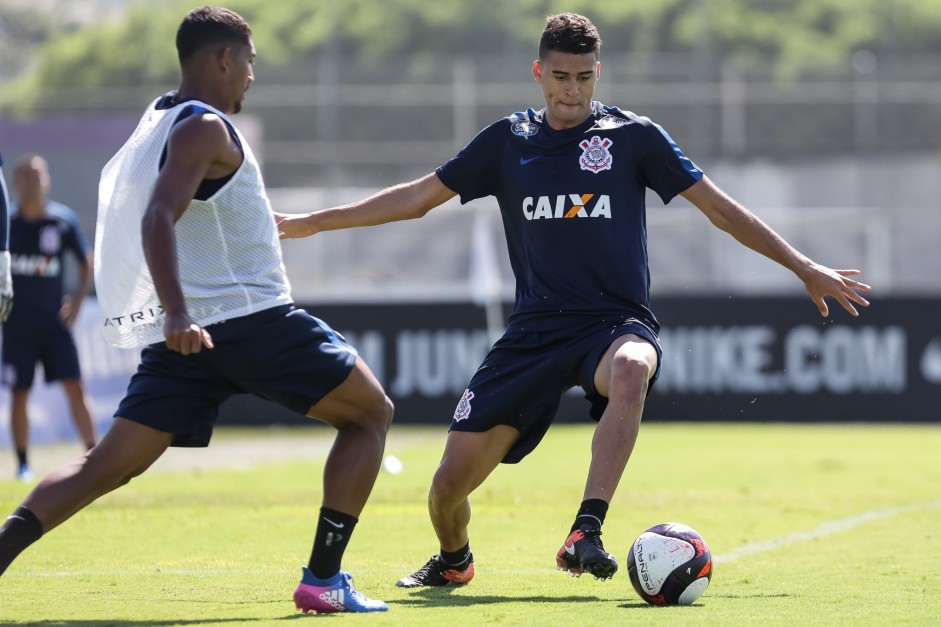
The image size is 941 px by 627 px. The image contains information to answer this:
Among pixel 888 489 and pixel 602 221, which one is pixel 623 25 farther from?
pixel 602 221

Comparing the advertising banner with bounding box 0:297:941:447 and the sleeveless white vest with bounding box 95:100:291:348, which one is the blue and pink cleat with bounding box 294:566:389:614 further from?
the advertising banner with bounding box 0:297:941:447

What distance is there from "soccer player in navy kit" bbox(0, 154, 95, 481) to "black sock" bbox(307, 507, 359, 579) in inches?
284

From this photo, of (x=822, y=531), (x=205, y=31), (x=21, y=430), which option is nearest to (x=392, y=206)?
(x=205, y=31)

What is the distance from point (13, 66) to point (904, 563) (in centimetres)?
3917

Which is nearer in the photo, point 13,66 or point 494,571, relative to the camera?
point 494,571

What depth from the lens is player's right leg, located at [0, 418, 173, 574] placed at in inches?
213

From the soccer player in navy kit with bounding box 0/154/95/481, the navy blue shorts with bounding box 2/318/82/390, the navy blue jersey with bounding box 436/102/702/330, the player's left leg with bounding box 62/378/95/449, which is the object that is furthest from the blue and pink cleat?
the navy blue shorts with bounding box 2/318/82/390

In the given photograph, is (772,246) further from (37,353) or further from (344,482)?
(37,353)

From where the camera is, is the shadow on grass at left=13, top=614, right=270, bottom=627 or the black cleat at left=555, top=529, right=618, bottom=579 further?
the black cleat at left=555, top=529, right=618, bottom=579

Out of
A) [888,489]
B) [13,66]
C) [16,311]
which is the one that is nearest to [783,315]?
[888,489]

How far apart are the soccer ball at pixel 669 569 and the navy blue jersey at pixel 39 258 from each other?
7888 millimetres

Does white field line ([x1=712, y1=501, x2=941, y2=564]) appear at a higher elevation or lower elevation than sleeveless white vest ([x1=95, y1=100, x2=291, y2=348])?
lower

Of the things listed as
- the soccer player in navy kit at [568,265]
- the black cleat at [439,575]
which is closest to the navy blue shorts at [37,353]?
the soccer player in navy kit at [568,265]

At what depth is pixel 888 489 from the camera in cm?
1153
